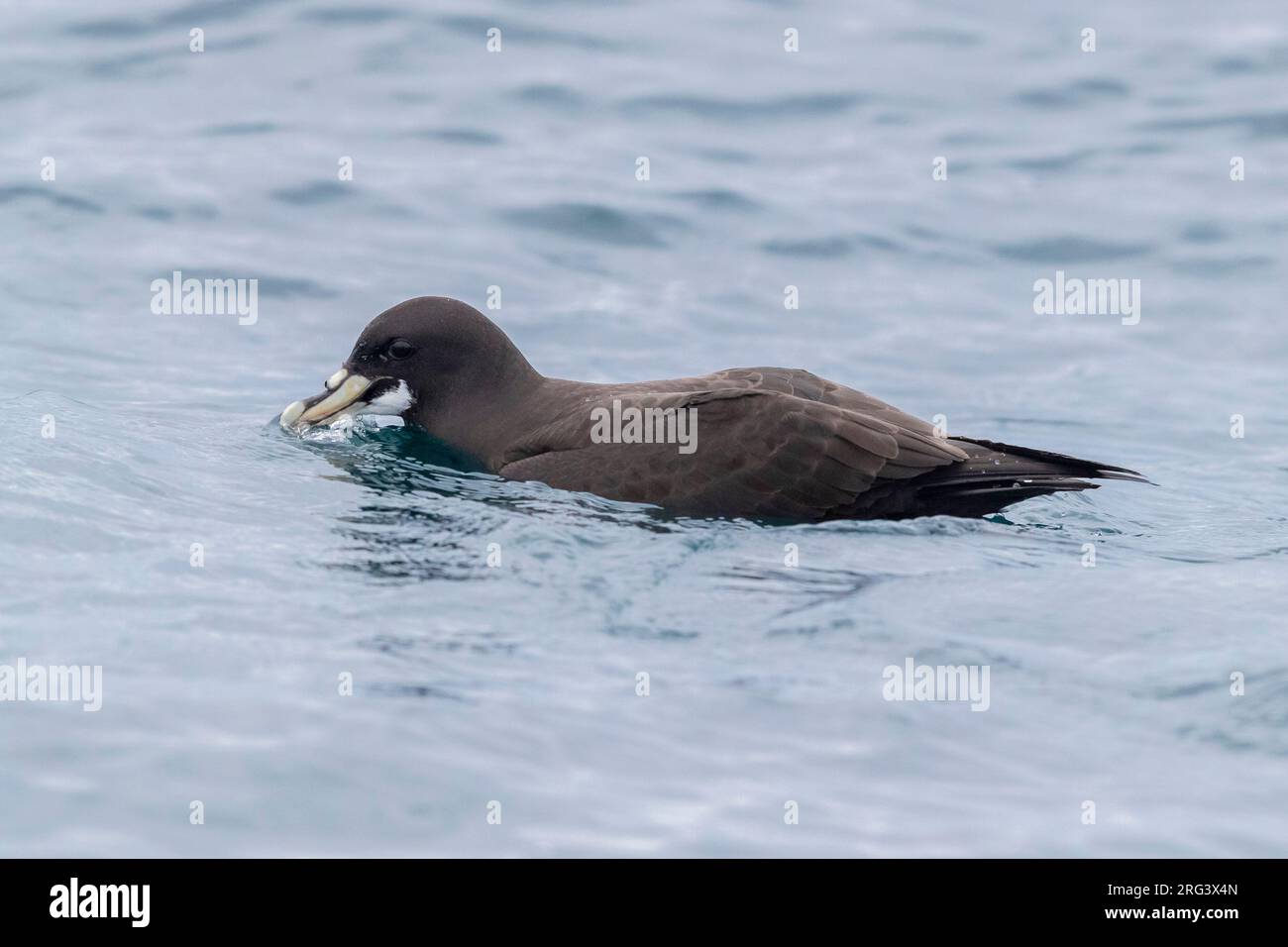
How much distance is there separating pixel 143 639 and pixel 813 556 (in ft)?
11.5

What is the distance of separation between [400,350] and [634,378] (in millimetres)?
3260

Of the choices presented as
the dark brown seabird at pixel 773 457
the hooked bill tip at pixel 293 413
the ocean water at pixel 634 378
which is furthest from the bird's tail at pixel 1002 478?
the hooked bill tip at pixel 293 413

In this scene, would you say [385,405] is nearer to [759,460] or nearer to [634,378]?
[759,460]

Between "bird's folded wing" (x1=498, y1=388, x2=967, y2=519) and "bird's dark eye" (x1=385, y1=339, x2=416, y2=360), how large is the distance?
166 cm

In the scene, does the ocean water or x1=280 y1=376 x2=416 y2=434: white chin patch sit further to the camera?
x1=280 y1=376 x2=416 y2=434: white chin patch

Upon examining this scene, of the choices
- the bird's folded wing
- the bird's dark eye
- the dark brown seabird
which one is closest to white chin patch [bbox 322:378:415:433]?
the bird's dark eye

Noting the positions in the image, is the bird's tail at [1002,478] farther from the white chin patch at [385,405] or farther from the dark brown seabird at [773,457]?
the white chin patch at [385,405]

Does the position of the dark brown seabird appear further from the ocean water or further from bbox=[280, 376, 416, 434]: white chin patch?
bbox=[280, 376, 416, 434]: white chin patch

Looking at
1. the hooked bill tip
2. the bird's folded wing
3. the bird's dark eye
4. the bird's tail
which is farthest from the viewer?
the hooked bill tip

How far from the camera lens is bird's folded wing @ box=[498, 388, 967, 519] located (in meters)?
9.47

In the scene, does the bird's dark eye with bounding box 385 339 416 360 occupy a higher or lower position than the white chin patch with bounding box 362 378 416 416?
higher

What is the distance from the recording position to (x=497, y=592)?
847 centimetres
